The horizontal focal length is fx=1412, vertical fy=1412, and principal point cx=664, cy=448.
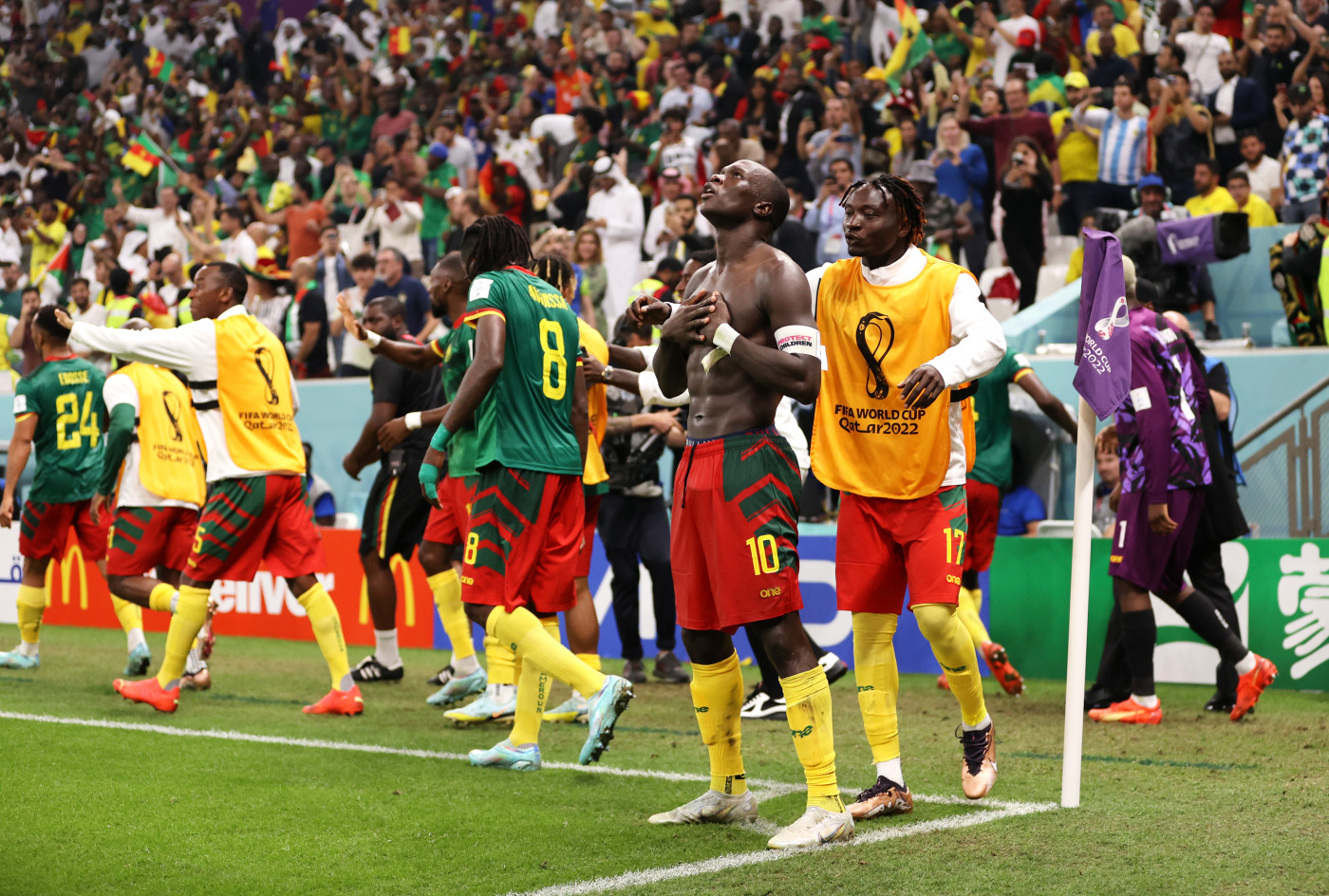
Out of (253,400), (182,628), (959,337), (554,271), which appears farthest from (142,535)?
(959,337)

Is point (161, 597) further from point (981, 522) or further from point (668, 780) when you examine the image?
point (981, 522)

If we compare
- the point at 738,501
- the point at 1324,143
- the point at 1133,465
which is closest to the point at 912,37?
the point at 1324,143

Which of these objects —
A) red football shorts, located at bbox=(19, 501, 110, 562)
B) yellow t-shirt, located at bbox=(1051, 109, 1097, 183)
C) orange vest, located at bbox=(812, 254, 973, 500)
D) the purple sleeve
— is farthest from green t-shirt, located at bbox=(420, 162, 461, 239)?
orange vest, located at bbox=(812, 254, 973, 500)

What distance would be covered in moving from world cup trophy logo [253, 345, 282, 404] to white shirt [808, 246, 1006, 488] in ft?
11.8

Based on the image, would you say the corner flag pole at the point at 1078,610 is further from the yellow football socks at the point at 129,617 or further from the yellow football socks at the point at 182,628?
the yellow football socks at the point at 129,617

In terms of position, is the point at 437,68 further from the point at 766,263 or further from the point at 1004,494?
the point at 766,263

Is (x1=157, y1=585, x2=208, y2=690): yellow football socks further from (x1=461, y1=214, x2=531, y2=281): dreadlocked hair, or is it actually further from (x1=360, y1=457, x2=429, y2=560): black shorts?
(x1=461, y1=214, x2=531, y2=281): dreadlocked hair

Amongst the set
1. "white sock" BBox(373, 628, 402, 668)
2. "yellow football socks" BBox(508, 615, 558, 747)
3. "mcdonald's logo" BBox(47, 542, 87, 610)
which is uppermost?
"yellow football socks" BBox(508, 615, 558, 747)

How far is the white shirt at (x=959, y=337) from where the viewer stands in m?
4.71

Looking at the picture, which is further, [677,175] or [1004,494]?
[677,175]

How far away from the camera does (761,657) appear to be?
748 cm

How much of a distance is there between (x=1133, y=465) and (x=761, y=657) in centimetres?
222

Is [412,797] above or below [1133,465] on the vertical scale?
below

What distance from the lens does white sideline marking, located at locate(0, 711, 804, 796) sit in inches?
228
